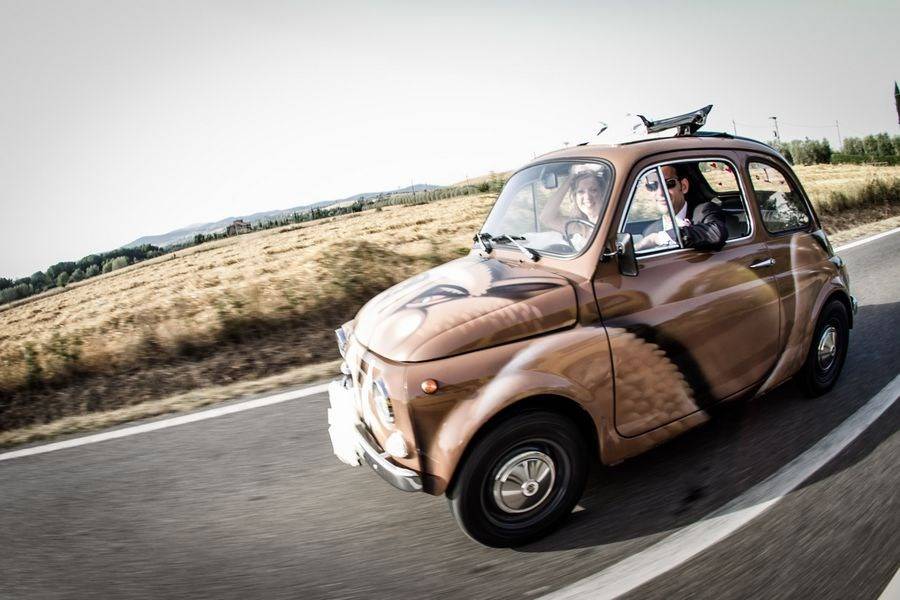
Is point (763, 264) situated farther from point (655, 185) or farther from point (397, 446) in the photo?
point (397, 446)

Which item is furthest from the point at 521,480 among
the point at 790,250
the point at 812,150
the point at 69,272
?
the point at 812,150

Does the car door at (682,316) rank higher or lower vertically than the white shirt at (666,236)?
lower

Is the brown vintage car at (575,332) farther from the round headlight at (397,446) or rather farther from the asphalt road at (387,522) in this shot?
the asphalt road at (387,522)

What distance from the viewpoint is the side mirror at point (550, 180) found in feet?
11.3

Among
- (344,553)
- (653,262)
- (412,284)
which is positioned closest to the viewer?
(344,553)

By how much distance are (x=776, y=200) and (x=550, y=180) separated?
173 cm

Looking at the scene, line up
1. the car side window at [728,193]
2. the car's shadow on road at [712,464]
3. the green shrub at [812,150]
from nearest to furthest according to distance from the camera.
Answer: the car's shadow on road at [712,464] < the car side window at [728,193] < the green shrub at [812,150]

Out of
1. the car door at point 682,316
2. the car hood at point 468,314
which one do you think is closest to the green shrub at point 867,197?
the car door at point 682,316

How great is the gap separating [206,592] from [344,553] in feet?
2.13

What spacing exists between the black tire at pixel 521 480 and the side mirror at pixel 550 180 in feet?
4.97

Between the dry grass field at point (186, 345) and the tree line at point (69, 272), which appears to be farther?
the tree line at point (69, 272)

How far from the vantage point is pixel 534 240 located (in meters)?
3.38

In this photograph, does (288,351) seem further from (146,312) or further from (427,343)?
(427,343)

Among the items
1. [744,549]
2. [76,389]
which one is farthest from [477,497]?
[76,389]
